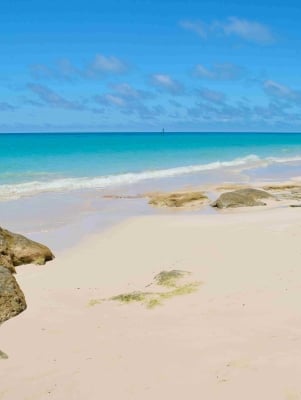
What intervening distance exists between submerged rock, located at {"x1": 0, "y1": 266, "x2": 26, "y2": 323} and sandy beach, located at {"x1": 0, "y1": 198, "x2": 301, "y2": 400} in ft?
0.50

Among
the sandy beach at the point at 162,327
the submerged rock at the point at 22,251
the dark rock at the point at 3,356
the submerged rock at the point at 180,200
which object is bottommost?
the dark rock at the point at 3,356

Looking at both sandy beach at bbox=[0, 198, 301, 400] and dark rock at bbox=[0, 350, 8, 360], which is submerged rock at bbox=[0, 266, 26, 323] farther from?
dark rock at bbox=[0, 350, 8, 360]

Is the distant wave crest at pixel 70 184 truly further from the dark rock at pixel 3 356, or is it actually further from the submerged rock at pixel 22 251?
the dark rock at pixel 3 356

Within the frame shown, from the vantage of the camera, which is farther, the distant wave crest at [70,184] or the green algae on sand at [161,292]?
the distant wave crest at [70,184]

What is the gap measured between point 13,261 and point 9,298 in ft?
9.92

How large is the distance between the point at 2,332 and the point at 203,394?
3.23 m

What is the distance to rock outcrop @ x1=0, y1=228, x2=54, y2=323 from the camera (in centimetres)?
803

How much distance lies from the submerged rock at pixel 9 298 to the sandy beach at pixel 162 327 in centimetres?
15

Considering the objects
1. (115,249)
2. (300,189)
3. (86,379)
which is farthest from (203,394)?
(300,189)

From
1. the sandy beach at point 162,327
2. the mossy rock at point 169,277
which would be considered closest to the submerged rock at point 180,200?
the sandy beach at point 162,327

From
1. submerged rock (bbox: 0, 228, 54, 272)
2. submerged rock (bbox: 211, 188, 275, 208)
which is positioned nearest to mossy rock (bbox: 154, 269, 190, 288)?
submerged rock (bbox: 0, 228, 54, 272)

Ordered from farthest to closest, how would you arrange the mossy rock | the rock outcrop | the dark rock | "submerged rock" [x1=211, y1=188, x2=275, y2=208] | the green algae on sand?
1. "submerged rock" [x1=211, y1=188, x2=275, y2=208]
2. the mossy rock
3. the green algae on sand
4. the rock outcrop
5. the dark rock

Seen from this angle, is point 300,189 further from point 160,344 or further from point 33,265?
point 160,344

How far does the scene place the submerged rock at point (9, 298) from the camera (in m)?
7.92
